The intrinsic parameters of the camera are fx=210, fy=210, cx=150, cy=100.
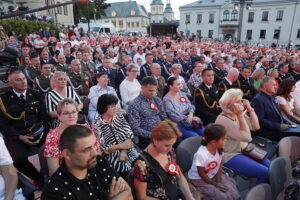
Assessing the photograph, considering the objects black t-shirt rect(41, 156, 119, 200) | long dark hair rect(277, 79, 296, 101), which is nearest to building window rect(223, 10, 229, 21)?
long dark hair rect(277, 79, 296, 101)

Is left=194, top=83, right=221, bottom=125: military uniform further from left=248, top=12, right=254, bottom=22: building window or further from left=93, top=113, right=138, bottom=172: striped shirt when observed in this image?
left=248, top=12, right=254, bottom=22: building window

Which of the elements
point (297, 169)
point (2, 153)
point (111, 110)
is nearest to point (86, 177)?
point (2, 153)

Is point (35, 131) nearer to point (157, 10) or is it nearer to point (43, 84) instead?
point (43, 84)

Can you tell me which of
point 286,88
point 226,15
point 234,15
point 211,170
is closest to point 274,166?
point 211,170

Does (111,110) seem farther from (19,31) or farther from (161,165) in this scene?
(19,31)

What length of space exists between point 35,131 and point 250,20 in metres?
47.9

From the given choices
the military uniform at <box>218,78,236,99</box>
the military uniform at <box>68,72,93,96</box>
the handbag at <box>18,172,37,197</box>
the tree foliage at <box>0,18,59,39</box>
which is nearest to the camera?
the handbag at <box>18,172,37,197</box>

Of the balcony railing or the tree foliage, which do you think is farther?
the balcony railing

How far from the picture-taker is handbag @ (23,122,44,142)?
117 inches

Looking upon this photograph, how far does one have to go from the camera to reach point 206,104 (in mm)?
3998

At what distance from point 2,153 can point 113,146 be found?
3.62 feet

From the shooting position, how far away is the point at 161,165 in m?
1.96

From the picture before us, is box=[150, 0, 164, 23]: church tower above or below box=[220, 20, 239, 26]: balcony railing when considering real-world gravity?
above

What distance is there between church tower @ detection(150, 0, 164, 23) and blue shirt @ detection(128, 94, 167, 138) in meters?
86.6
